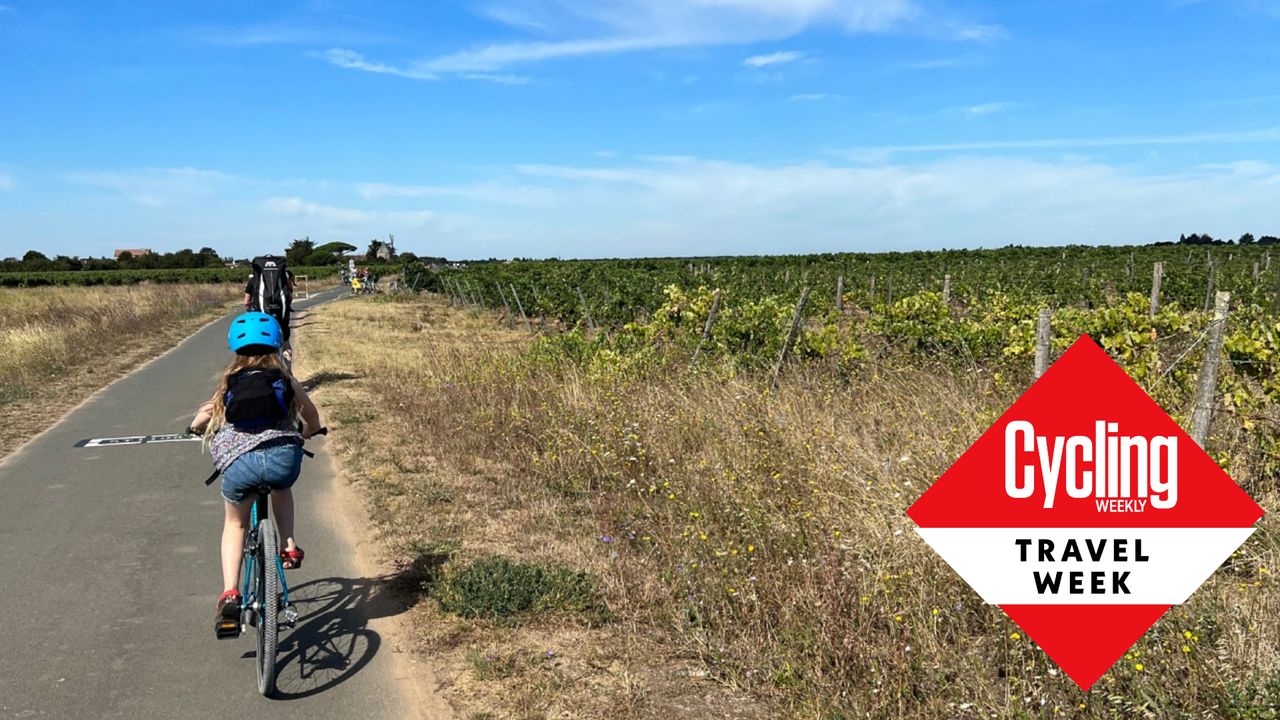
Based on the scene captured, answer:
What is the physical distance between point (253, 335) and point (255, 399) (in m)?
0.30

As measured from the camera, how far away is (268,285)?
11.5 metres

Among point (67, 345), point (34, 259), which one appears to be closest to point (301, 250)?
point (34, 259)

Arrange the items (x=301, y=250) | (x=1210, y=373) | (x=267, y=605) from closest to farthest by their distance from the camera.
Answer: (x=267, y=605)
(x=1210, y=373)
(x=301, y=250)

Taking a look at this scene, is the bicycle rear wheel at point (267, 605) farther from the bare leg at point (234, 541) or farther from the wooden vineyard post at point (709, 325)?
the wooden vineyard post at point (709, 325)

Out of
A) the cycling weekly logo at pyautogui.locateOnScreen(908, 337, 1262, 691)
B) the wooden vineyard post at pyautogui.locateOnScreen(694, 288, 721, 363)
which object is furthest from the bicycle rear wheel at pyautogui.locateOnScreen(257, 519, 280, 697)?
the wooden vineyard post at pyautogui.locateOnScreen(694, 288, 721, 363)

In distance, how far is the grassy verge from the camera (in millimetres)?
12703

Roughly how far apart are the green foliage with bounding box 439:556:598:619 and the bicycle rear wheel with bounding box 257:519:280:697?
107 centimetres

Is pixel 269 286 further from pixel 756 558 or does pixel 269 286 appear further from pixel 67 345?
pixel 67 345

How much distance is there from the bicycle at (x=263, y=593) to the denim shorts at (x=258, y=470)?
Answer: 5 cm

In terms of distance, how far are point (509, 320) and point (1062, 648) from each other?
27.0m

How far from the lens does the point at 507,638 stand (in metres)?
4.79

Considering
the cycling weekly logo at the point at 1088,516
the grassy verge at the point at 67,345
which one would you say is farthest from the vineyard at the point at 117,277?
the cycling weekly logo at the point at 1088,516

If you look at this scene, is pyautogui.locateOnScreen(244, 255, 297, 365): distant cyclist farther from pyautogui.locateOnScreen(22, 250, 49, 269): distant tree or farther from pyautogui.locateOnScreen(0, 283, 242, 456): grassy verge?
pyautogui.locateOnScreen(22, 250, 49, 269): distant tree

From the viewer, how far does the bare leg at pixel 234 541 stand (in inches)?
176
